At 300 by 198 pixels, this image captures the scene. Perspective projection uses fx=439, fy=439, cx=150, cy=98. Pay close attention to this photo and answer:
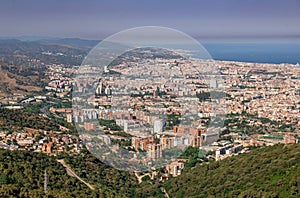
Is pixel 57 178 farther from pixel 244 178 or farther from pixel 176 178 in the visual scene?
pixel 244 178

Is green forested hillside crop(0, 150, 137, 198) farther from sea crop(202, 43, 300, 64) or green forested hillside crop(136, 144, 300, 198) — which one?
sea crop(202, 43, 300, 64)

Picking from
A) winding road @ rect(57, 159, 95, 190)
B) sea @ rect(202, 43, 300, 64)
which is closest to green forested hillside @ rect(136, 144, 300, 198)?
winding road @ rect(57, 159, 95, 190)

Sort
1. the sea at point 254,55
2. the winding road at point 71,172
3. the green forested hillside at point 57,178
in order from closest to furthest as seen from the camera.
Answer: the green forested hillside at point 57,178
the winding road at point 71,172
the sea at point 254,55

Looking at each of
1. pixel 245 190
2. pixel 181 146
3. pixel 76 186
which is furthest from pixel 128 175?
pixel 245 190

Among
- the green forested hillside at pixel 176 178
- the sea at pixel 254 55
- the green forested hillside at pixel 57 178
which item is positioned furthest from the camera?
the sea at pixel 254 55

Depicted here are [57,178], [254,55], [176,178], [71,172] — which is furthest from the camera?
[254,55]

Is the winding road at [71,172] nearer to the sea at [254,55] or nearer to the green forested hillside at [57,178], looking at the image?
the green forested hillside at [57,178]

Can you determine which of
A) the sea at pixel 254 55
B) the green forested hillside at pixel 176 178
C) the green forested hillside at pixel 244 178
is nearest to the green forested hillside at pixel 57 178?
the green forested hillside at pixel 176 178

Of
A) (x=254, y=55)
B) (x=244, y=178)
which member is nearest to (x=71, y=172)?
(x=244, y=178)

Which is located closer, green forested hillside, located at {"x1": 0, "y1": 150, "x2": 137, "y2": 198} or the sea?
green forested hillside, located at {"x1": 0, "y1": 150, "x2": 137, "y2": 198}
